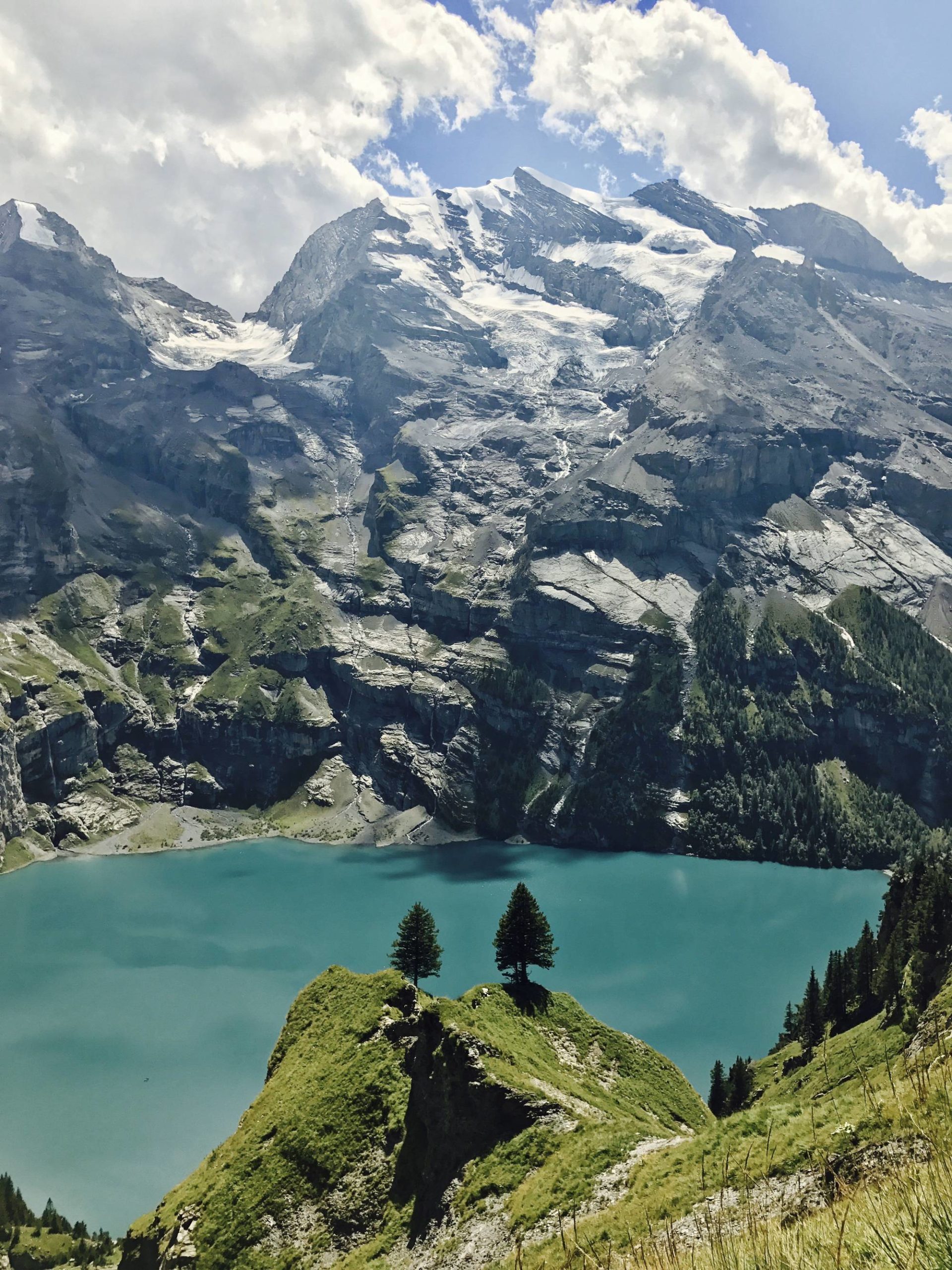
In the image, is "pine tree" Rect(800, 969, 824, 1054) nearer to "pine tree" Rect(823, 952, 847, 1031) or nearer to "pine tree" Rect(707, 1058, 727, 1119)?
"pine tree" Rect(823, 952, 847, 1031)

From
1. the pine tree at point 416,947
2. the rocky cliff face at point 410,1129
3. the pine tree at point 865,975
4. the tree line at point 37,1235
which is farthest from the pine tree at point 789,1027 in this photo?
the tree line at point 37,1235

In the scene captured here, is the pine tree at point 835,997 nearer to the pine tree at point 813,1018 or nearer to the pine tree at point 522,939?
the pine tree at point 813,1018

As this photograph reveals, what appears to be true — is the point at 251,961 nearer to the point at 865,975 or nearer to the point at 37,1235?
the point at 37,1235

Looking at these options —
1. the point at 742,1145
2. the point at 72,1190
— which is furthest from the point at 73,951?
the point at 742,1145

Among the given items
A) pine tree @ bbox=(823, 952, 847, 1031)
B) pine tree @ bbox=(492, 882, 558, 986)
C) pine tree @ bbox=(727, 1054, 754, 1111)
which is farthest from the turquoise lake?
pine tree @ bbox=(492, 882, 558, 986)

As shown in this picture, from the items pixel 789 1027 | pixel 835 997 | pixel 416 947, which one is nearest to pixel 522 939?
pixel 416 947
